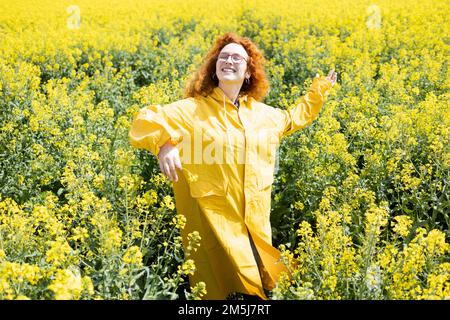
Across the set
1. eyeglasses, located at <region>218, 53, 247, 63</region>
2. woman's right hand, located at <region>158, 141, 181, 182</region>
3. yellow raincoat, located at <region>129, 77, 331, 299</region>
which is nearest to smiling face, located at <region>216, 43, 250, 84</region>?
eyeglasses, located at <region>218, 53, 247, 63</region>

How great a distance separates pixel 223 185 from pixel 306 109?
0.86 m

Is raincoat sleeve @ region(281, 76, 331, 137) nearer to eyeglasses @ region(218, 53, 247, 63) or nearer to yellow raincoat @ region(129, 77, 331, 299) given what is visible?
yellow raincoat @ region(129, 77, 331, 299)

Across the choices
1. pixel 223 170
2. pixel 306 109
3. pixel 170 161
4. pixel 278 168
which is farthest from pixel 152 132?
pixel 278 168

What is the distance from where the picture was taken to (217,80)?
3480 mm

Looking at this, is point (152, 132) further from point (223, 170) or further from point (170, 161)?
point (223, 170)

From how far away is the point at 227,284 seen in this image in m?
3.24

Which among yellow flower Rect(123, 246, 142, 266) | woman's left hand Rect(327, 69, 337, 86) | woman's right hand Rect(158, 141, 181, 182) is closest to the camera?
yellow flower Rect(123, 246, 142, 266)

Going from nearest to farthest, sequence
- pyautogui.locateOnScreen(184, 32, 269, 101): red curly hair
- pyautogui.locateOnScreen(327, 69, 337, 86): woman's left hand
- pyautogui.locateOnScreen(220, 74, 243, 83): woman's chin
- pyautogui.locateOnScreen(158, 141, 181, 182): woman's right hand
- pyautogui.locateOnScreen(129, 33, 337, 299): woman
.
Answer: pyautogui.locateOnScreen(158, 141, 181, 182): woman's right hand, pyautogui.locateOnScreen(129, 33, 337, 299): woman, pyautogui.locateOnScreen(220, 74, 243, 83): woman's chin, pyautogui.locateOnScreen(184, 32, 269, 101): red curly hair, pyautogui.locateOnScreen(327, 69, 337, 86): woman's left hand

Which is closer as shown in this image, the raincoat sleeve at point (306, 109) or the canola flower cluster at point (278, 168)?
the canola flower cluster at point (278, 168)

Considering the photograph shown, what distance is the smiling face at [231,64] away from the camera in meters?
3.28

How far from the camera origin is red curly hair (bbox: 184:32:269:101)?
3.43 metres

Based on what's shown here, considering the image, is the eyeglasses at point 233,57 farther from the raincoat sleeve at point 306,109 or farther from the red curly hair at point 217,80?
the raincoat sleeve at point 306,109

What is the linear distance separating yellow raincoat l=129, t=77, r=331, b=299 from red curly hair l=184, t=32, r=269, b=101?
0.38ft

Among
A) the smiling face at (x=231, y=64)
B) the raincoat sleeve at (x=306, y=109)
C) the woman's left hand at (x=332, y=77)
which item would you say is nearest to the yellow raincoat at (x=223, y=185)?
the smiling face at (x=231, y=64)
